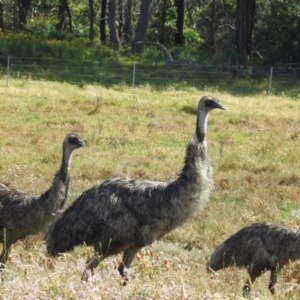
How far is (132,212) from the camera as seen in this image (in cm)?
798

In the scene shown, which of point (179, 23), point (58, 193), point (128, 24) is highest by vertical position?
point (179, 23)

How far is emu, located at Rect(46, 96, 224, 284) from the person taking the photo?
313 inches

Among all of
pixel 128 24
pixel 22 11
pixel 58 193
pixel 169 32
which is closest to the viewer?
pixel 58 193

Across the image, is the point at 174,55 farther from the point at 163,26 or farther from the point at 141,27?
the point at 163,26

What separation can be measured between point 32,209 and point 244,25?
26103 mm

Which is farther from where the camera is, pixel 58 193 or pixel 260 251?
pixel 58 193

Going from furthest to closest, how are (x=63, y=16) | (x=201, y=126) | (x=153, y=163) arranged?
(x=63, y=16) < (x=153, y=163) < (x=201, y=126)

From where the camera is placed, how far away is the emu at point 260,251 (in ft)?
27.4

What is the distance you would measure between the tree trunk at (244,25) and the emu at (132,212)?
26011 millimetres

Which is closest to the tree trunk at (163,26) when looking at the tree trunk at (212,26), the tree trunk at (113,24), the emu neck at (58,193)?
the tree trunk at (212,26)

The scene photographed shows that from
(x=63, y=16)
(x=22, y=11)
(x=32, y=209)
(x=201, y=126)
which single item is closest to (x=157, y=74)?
(x=22, y=11)

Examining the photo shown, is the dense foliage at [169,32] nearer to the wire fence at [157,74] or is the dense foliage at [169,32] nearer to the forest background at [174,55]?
the forest background at [174,55]

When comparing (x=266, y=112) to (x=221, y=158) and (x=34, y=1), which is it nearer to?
(x=221, y=158)

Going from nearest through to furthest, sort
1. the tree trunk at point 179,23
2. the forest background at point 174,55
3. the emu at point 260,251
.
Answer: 1. the emu at point 260,251
2. the forest background at point 174,55
3. the tree trunk at point 179,23
